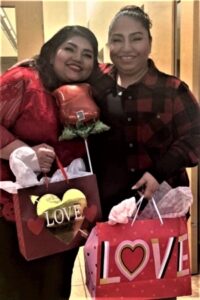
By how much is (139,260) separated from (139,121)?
37cm

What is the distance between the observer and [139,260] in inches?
39.4

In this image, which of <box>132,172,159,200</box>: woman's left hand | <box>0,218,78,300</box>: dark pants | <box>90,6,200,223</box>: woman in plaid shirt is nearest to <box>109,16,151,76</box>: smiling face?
<box>90,6,200,223</box>: woman in plaid shirt

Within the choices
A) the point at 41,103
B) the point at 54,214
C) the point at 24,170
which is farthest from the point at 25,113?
the point at 54,214

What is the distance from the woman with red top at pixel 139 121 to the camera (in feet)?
3.37

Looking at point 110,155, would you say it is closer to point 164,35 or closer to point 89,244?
point 89,244

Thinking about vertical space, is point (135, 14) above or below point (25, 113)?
above

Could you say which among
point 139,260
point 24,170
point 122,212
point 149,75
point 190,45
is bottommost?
point 139,260

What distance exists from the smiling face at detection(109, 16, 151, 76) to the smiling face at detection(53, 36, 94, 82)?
7cm

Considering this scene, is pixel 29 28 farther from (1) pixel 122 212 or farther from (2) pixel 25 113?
(1) pixel 122 212

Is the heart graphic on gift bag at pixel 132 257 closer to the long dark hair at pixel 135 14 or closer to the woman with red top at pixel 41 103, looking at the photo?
the woman with red top at pixel 41 103

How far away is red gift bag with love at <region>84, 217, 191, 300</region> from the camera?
3.20ft

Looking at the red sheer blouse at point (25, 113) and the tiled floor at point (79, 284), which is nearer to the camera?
the red sheer blouse at point (25, 113)

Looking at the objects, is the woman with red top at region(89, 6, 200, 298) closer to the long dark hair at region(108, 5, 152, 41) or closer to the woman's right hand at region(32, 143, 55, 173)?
the long dark hair at region(108, 5, 152, 41)

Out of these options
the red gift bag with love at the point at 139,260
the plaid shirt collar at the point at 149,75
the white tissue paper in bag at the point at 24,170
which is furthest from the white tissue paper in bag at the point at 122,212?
the plaid shirt collar at the point at 149,75
